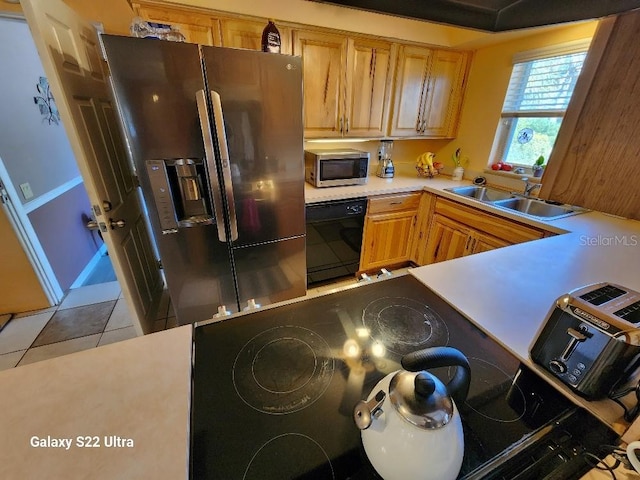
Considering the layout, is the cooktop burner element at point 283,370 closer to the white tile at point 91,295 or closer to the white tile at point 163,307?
the white tile at point 163,307

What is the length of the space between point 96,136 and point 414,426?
1.90 meters

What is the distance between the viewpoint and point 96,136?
143cm

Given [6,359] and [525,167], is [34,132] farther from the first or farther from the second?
[525,167]

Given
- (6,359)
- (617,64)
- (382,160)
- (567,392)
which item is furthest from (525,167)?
(6,359)

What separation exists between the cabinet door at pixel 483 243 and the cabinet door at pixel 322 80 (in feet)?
4.59

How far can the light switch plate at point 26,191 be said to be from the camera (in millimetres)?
1943

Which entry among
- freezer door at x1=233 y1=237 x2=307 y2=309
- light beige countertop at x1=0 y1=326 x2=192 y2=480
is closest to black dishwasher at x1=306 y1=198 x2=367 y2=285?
freezer door at x1=233 y1=237 x2=307 y2=309

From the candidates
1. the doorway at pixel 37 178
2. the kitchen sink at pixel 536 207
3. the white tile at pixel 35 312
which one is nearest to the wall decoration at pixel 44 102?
the doorway at pixel 37 178

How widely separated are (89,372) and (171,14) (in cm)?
199

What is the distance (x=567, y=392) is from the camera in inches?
23.7

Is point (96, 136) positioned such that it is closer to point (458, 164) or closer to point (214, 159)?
point (214, 159)

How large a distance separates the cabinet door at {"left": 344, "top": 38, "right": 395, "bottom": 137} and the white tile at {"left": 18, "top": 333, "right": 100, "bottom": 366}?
97.5 inches

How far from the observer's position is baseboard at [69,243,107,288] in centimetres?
243

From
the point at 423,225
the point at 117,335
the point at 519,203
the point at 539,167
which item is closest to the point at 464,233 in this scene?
the point at 423,225
